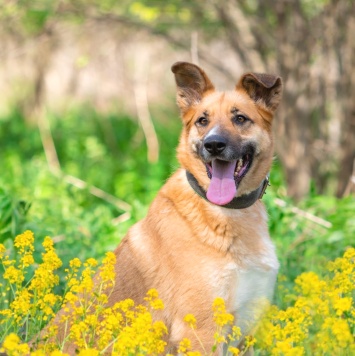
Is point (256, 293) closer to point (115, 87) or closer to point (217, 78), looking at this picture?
point (217, 78)

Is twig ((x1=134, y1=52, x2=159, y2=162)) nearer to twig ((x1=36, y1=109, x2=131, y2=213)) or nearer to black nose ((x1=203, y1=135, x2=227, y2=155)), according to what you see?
twig ((x1=36, y1=109, x2=131, y2=213))

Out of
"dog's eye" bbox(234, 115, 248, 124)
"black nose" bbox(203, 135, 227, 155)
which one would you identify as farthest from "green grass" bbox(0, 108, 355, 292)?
"black nose" bbox(203, 135, 227, 155)

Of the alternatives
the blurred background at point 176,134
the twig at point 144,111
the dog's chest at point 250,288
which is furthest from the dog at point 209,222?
the twig at point 144,111

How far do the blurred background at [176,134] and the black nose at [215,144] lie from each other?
1.72m

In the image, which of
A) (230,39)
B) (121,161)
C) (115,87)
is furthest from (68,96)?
(230,39)

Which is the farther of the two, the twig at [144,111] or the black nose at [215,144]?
the twig at [144,111]

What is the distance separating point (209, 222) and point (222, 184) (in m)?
0.25

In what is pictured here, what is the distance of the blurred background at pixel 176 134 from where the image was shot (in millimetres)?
6906

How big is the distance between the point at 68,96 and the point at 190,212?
49.6 ft

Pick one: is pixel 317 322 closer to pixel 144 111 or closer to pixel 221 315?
pixel 221 315

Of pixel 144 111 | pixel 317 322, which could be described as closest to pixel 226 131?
pixel 317 322

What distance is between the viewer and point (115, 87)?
59.5ft

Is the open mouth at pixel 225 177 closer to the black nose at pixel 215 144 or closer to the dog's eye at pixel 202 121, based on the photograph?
the black nose at pixel 215 144

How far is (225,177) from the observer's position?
4680 millimetres
